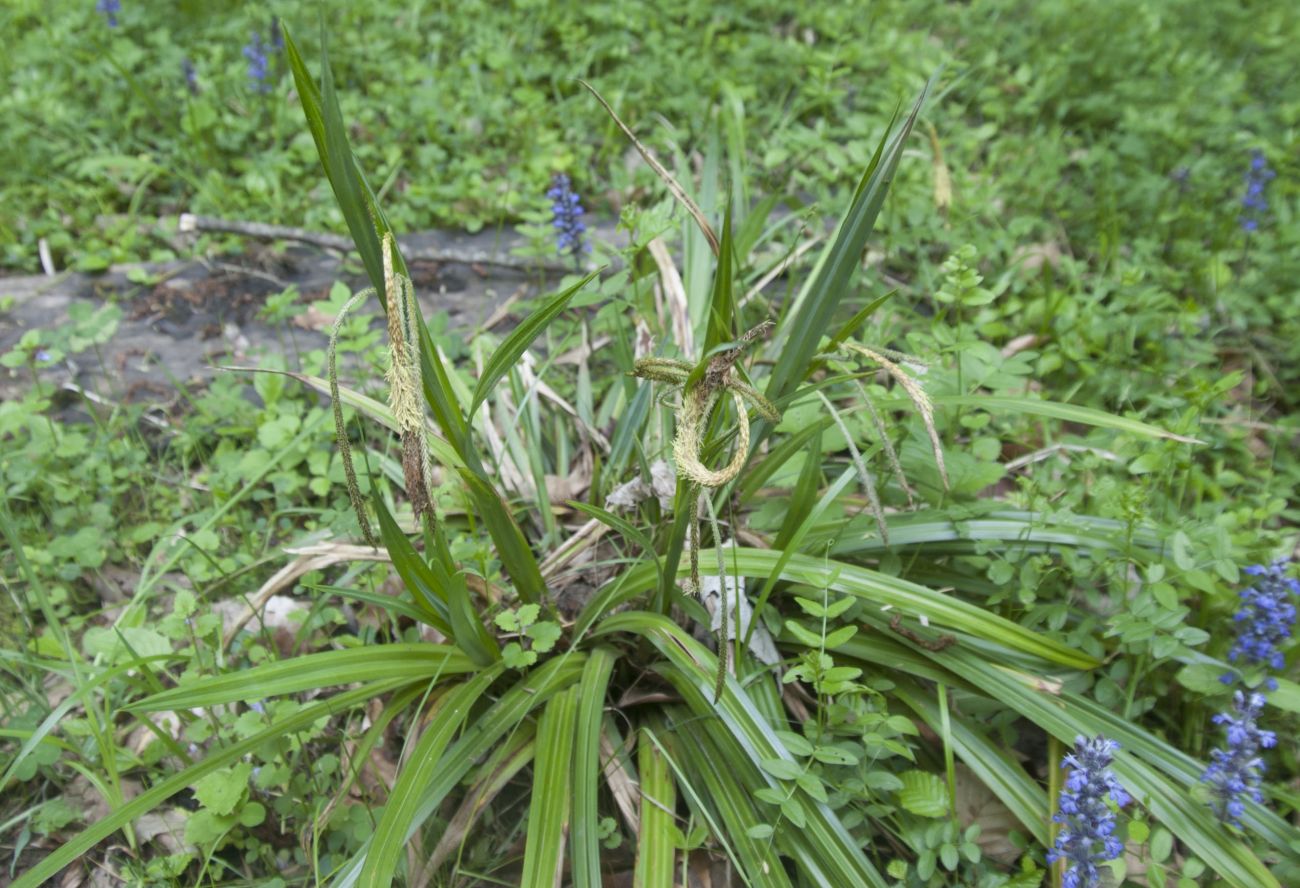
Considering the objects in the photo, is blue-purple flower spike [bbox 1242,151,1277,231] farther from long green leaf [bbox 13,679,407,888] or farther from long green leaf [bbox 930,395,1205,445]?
long green leaf [bbox 13,679,407,888]

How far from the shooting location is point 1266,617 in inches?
62.3

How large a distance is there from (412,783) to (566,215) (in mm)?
1641

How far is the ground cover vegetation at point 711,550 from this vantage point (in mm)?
1473

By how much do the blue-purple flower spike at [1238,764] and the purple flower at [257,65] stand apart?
3920mm

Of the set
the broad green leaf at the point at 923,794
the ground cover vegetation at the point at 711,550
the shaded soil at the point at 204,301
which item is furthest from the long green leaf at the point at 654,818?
the shaded soil at the point at 204,301

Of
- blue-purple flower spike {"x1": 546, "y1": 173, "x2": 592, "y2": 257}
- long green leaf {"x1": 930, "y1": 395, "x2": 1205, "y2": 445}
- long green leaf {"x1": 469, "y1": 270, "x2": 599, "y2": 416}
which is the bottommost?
long green leaf {"x1": 930, "y1": 395, "x2": 1205, "y2": 445}

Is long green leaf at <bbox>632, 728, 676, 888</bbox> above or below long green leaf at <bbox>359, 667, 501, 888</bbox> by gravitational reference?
below

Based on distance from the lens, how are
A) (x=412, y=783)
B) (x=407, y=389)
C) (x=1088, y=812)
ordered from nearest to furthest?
(x=407, y=389) < (x=1088, y=812) < (x=412, y=783)

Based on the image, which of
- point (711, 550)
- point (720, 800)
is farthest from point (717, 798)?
point (711, 550)

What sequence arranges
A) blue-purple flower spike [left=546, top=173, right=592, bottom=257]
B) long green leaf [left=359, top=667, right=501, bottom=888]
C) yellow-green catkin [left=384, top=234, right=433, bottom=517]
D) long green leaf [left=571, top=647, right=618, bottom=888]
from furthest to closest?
blue-purple flower spike [left=546, top=173, right=592, bottom=257], long green leaf [left=571, top=647, right=618, bottom=888], long green leaf [left=359, top=667, right=501, bottom=888], yellow-green catkin [left=384, top=234, right=433, bottom=517]

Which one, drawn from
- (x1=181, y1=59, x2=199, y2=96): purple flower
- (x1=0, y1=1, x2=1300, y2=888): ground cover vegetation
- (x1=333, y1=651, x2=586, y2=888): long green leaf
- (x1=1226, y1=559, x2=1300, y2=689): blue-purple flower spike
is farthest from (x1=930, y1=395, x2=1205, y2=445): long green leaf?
(x1=181, y1=59, x2=199, y2=96): purple flower

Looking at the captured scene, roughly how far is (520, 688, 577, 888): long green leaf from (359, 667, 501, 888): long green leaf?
0.49ft

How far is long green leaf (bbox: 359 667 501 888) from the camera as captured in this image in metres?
1.33

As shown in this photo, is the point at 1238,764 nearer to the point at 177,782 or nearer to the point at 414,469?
the point at 414,469
